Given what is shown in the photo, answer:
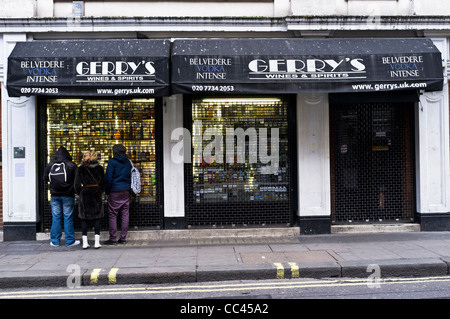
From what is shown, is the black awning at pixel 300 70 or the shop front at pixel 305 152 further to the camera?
the shop front at pixel 305 152

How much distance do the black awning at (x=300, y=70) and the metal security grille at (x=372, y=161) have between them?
1.34 m

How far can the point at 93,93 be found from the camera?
8.17 m

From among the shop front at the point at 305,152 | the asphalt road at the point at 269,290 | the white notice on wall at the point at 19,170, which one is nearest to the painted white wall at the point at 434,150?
the shop front at the point at 305,152

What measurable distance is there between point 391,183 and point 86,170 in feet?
21.9

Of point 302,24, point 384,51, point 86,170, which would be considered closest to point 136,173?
point 86,170

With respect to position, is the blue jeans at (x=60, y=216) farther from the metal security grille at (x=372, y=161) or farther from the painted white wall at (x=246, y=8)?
the metal security grille at (x=372, y=161)

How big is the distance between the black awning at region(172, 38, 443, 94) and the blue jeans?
3187mm

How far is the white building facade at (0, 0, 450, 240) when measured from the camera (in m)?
8.37

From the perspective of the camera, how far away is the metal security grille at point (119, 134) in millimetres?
9289

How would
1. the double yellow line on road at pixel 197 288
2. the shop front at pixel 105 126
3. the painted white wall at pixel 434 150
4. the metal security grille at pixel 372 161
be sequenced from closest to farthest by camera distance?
the double yellow line on road at pixel 197 288 < the shop front at pixel 105 126 < the painted white wall at pixel 434 150 < the metal security grille at pixel 372 161

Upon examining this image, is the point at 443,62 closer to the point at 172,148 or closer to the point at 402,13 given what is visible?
the point at 402,13

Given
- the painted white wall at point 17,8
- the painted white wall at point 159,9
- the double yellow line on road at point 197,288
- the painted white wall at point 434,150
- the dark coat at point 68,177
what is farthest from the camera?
the painted white wall at point 434,150

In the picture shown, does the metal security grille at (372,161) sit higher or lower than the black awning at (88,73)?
lower

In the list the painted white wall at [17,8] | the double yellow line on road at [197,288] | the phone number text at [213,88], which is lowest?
the double yellow line on road at [197,288]
